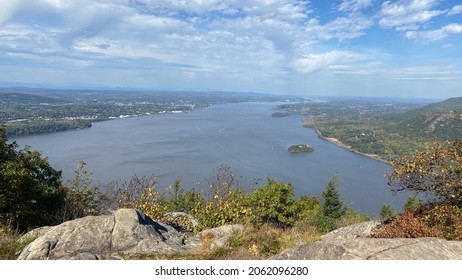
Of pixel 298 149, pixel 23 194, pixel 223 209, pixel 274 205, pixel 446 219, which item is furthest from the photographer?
pixel 298 149

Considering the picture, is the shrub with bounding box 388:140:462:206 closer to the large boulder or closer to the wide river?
the large boulder

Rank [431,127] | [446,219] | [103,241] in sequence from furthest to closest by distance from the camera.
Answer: [431,127] < [446,219] < [103,241]

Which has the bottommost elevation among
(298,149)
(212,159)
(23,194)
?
(212,159)

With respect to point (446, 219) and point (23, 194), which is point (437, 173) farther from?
point (23, 194)

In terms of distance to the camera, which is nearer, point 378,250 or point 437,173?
point 378,250

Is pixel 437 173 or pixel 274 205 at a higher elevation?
pixel 437 173

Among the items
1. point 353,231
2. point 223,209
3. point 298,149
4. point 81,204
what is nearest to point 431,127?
point 298,149
